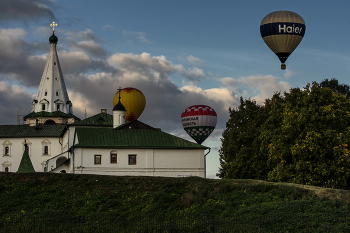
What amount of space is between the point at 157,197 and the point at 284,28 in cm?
1956

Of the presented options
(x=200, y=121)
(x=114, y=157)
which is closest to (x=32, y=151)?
(x=200, y=121)

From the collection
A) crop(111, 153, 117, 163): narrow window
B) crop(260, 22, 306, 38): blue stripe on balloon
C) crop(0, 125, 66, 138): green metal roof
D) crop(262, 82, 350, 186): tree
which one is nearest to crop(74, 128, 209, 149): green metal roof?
crop(111, 153, 117, 163): narrow window

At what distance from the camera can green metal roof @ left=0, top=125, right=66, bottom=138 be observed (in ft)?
252

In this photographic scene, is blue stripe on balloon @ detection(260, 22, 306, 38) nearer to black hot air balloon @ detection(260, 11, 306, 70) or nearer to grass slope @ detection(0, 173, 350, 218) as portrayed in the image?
black hot air balloon @ detection(260, 11, 306, 70)

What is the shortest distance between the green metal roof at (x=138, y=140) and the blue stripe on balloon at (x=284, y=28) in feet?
43.2

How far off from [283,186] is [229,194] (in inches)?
127

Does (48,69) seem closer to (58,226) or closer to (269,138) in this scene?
(269,138)

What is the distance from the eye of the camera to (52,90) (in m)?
103

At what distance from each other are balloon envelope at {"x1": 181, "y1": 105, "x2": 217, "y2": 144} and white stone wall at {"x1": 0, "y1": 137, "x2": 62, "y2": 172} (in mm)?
30414

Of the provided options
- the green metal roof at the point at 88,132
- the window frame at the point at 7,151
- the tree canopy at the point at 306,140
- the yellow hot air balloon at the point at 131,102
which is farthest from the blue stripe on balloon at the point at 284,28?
the window frame at the point at 7,151

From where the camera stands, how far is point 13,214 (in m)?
26.2

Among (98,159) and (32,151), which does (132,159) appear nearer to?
(98,159)

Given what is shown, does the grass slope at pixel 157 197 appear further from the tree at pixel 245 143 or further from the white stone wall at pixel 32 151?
the white stone wall at pixel 32 151

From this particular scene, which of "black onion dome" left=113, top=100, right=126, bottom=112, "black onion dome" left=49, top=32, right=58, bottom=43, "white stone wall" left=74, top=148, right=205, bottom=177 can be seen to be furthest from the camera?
"black onion dome" left=49, top=32, right=58, bottom=43
